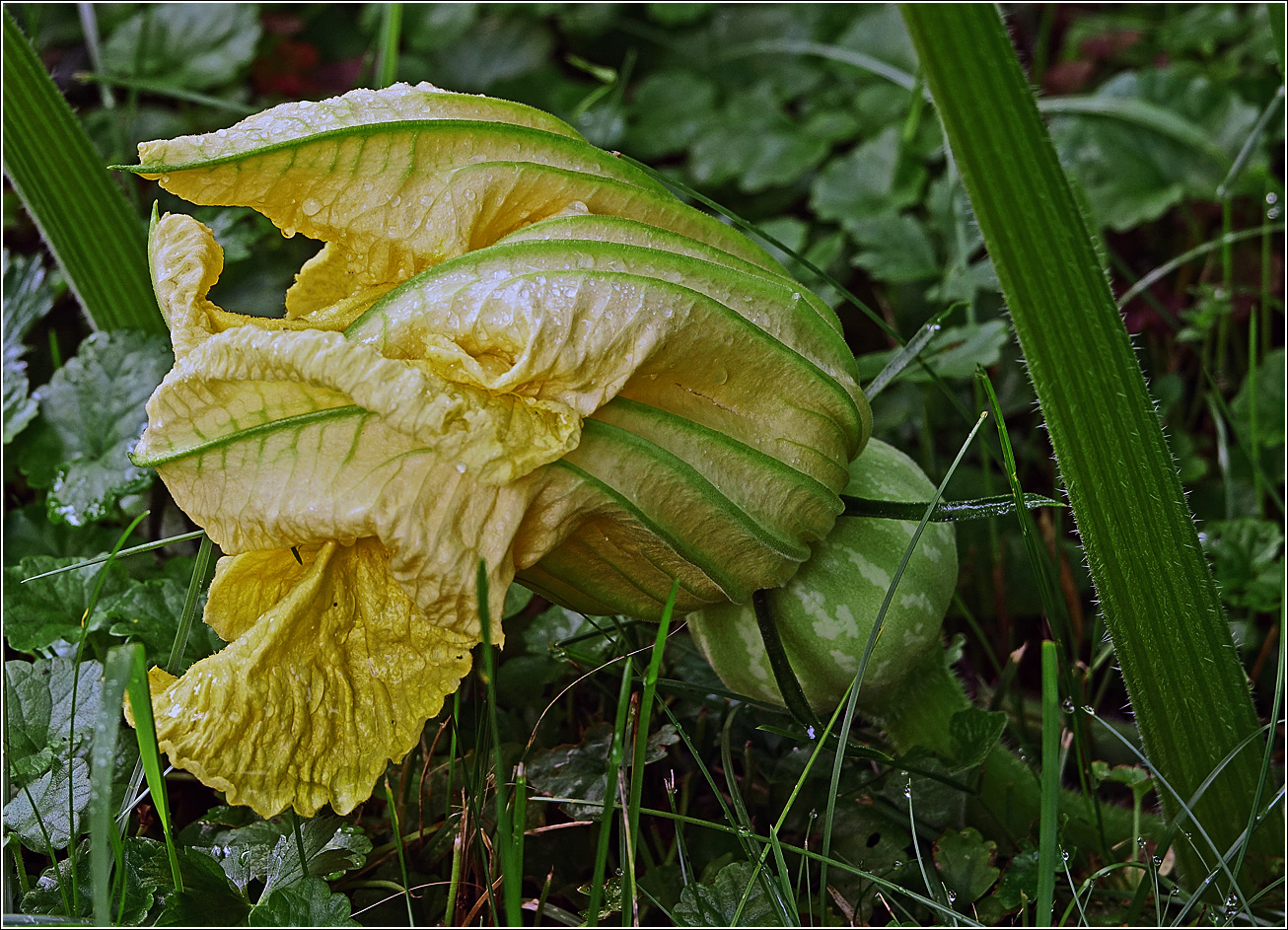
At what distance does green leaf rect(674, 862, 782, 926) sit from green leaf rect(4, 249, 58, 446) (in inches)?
44.6

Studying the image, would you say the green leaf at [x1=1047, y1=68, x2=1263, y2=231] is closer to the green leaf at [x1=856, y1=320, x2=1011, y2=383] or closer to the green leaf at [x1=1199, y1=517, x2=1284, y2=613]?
Result: the green leaf at [x1=856, y1=320, x2=1011, y2=383]

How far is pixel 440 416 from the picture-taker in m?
0.84

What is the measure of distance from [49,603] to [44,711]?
0.16 meters

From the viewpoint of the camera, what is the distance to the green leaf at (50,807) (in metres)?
1.10

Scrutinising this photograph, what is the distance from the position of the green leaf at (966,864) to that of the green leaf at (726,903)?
218 mm

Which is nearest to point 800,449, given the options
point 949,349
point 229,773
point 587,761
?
point 587,761

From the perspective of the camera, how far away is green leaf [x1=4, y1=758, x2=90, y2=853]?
110cm

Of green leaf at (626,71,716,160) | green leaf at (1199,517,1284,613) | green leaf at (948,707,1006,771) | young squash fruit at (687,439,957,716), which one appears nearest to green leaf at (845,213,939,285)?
green leaf at (626,71,716,160)

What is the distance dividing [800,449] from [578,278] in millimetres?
275

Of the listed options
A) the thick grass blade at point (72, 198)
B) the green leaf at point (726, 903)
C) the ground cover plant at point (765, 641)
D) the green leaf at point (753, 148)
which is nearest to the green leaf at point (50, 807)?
the ground cover plant at point (765, 641)

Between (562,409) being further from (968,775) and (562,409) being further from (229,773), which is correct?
(968,775)

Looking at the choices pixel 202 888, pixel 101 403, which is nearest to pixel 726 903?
pixel 202 888

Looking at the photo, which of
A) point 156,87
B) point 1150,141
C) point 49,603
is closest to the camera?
point 49,603

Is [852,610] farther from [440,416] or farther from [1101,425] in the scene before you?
[440,416]
